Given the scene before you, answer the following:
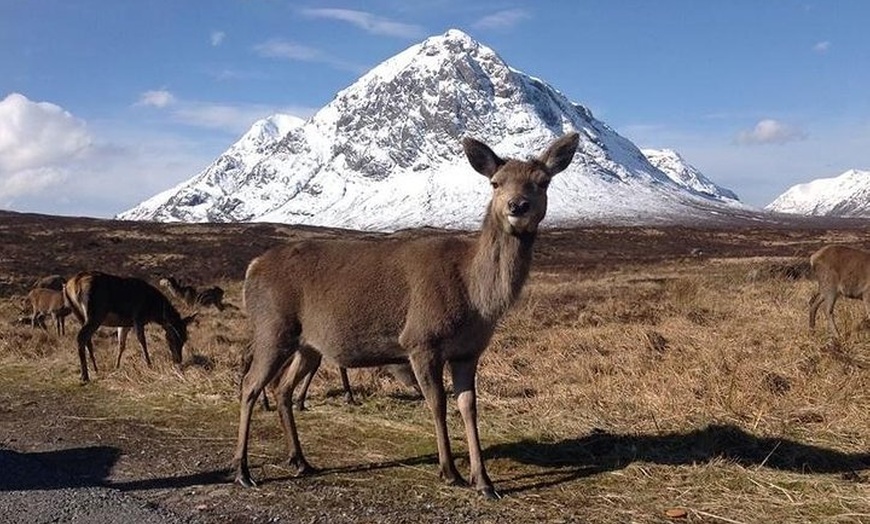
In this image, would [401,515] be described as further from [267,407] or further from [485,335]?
Answer: [267,407]

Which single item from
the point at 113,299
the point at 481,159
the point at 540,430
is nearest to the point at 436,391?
the point at 540,430

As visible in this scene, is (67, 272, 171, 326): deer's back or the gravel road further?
(67, 272, 171, 326): deer's back

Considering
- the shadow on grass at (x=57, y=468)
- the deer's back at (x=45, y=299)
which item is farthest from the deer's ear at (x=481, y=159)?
the deer's back at (x=45, y=299)

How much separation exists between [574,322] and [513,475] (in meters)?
12.8

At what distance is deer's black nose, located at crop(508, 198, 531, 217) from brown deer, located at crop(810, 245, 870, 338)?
1166 centimetres

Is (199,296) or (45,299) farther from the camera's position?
(199,296)

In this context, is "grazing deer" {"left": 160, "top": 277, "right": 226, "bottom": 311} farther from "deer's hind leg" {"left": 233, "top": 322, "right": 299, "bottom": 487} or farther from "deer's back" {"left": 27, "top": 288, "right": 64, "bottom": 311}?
"deer's hind leg" {"left": 233, "top": 322, "right": 299, "bottom": 487}

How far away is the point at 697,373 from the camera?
11.3 m

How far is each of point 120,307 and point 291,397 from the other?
892 cm

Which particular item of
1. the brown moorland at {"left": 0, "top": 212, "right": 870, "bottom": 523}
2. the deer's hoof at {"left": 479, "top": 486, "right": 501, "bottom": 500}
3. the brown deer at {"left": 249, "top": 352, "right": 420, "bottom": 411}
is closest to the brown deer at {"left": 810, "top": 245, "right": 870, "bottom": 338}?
the brown moorland at {"left": 0, "top": 212, "right": 870, "bottom": 523}

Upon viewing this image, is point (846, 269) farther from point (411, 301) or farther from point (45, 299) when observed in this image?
point (45, 299)

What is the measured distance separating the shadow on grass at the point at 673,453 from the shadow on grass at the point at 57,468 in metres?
3.70

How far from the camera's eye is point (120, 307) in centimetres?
1667

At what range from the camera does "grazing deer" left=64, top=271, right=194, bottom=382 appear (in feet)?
52.5
